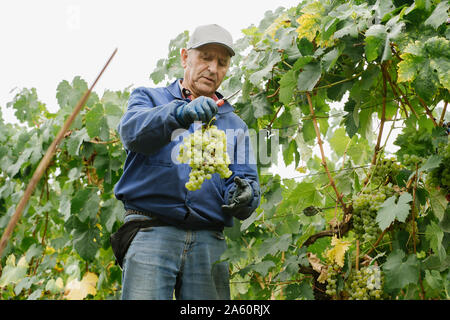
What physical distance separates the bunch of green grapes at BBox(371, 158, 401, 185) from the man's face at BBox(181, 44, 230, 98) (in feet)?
2.60

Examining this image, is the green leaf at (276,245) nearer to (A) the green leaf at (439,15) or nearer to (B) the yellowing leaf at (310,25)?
(B) the yellowing leaf at (310,25)

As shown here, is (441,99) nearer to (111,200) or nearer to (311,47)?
(311,47)

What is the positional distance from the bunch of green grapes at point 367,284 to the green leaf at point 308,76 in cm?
78

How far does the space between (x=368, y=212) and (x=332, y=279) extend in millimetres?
317

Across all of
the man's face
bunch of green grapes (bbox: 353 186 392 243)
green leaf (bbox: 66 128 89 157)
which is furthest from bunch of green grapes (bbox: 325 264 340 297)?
green leaf (bbox: 66 128 89 157)

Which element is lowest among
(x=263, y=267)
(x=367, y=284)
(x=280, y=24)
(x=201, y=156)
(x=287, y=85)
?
(x=367, y=284)

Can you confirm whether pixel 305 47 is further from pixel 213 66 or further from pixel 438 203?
pixel 438 203

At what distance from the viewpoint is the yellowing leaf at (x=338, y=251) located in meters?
1.89

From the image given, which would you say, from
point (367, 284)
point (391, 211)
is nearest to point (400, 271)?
point (367, 284)

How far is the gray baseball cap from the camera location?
1.94 m

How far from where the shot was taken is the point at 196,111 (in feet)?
5.20

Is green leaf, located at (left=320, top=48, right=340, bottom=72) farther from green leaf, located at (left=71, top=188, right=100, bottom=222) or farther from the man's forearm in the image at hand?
green leaf, located at (left=71, top=188, right=100, bottom=222)

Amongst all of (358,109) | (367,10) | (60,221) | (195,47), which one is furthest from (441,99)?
(60,221)
